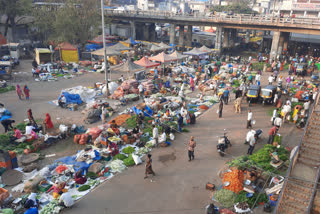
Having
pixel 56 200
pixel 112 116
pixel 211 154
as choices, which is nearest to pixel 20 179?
pixel 56 200

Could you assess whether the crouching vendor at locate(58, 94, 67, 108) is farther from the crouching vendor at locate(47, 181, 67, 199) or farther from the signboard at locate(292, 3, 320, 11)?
the signboard at locate(292, 3, 320, 11)

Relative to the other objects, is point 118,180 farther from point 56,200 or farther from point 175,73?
point 175,73

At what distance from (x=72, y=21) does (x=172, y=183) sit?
1132 inches

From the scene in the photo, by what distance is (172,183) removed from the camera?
1056 centimetres

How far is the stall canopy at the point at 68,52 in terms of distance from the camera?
31.2m

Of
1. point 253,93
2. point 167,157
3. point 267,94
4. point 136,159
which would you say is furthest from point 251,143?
point 267,94

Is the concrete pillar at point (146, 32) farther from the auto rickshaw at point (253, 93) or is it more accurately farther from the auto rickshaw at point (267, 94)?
the auto rickshaw at point (267, 94)

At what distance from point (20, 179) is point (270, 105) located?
17.1 m

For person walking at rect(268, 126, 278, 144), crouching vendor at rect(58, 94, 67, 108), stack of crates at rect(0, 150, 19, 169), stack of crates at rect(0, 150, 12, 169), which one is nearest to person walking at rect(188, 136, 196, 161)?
person walking at rect(268, 126, 278, 144)

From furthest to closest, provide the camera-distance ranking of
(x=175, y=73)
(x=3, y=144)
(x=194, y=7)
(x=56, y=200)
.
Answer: (x=194, y=7)
(x=175, y=73)
(x=3, y=144)
(x=56, y=200)

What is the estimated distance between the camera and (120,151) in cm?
1284

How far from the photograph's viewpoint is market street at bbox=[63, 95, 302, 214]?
9.20 m

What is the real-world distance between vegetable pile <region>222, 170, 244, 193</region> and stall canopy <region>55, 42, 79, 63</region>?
26.8 meters

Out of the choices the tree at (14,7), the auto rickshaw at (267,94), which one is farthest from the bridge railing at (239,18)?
the tree at (14,7)
